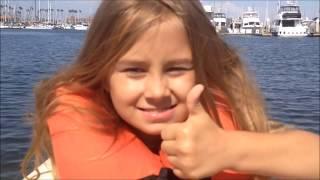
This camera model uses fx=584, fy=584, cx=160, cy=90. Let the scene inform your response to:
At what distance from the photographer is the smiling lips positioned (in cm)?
245

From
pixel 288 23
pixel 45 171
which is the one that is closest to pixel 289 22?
pixel 288 23

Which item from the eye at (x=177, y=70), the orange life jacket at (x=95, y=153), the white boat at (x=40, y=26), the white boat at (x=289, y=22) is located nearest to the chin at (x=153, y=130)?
the orange life jacket at (x=95, y=153)

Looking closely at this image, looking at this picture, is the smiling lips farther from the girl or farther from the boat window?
the boat window

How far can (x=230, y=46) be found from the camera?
9.52ft

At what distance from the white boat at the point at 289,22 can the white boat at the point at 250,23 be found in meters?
6.81

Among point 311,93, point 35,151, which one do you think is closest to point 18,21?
point 311,93

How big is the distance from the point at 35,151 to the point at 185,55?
2.91ft

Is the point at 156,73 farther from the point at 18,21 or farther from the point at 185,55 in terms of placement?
the point at 18,21

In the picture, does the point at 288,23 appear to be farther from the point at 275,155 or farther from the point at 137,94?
the point at 275,155

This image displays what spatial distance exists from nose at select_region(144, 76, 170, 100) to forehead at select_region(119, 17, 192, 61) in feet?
0.29

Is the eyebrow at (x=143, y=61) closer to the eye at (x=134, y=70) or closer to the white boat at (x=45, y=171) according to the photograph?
the eye at (x=134, y=70)

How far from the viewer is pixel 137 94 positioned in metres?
2.42

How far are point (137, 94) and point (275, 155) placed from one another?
69 centimetres

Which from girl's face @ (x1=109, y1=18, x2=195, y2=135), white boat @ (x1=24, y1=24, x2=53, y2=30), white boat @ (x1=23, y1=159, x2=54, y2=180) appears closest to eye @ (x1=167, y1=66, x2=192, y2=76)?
girl's face @ (x1=109, y1=18, x2=195, y2=135)
